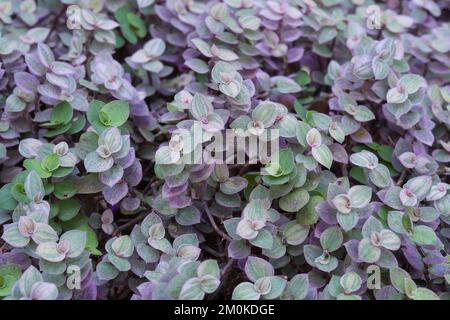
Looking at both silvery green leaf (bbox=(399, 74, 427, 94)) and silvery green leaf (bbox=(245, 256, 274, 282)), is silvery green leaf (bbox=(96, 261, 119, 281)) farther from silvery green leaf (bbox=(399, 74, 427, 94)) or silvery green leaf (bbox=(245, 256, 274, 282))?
silvery green leaf (bbox=(399, 74, 427, 94))

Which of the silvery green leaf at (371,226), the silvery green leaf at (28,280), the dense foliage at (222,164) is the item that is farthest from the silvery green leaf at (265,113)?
the silvery green leaf at (28,280)

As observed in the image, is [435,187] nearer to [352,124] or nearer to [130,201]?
[352,124]

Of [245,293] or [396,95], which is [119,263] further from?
[396,95]

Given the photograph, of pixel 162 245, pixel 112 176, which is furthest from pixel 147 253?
pixel 112 176

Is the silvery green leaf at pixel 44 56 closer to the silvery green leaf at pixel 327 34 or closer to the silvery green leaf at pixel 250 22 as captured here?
the silvery green leaf at pixel 250 22

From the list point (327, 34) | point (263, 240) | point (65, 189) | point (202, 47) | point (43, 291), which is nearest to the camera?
point (43, 291)

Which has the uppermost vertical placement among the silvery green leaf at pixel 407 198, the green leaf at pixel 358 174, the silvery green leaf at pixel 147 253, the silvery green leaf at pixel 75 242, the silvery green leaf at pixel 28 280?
the silvery green leaf at pixel 28 280

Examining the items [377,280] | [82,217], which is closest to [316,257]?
[377,280]
